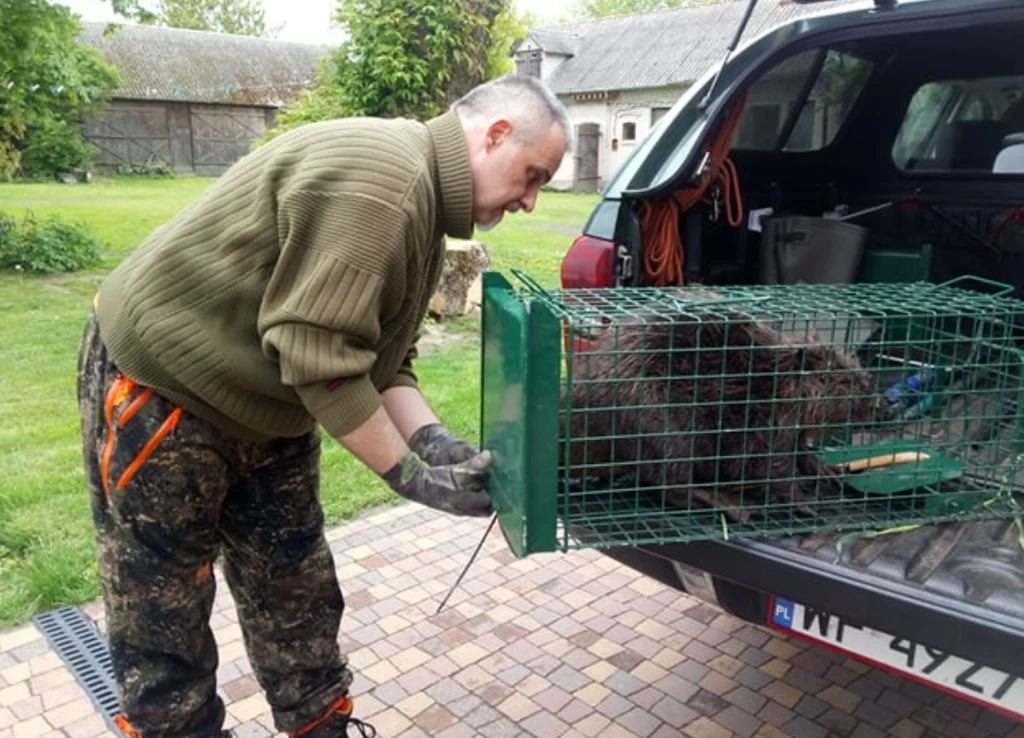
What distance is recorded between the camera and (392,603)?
3.48m

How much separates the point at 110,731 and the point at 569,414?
1822 mm

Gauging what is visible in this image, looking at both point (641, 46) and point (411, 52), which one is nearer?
point (411, 52)

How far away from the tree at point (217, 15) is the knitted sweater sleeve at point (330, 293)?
60010mm

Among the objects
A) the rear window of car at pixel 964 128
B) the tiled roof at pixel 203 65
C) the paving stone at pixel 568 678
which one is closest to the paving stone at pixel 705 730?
the paving stone at pixel 568 678

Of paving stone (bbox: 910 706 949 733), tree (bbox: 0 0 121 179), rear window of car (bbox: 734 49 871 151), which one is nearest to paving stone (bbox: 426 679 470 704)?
paving stone (bbox: 910 706 949 733)

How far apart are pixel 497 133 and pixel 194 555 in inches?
51.0

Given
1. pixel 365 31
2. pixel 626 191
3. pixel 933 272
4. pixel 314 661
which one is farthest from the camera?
pixel 365 31

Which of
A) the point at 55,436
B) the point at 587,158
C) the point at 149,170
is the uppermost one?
the point at 587,158

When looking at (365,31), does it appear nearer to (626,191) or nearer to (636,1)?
(626,191)

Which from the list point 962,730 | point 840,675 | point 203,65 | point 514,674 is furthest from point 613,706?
point 203,65

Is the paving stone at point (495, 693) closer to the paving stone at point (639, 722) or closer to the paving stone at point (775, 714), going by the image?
the paving stone at point (639, 722)

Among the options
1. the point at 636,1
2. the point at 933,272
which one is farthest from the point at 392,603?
the point at 636,1

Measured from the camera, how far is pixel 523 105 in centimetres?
199

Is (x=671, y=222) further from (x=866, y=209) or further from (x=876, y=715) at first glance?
(x=876, y=715)
